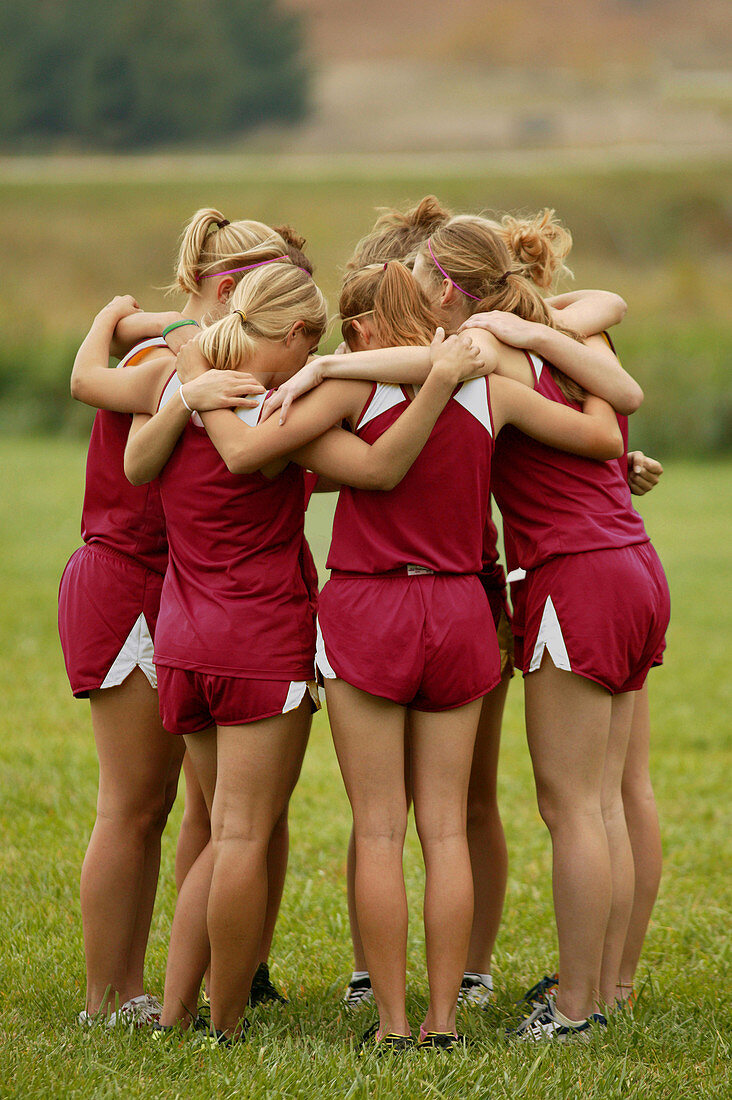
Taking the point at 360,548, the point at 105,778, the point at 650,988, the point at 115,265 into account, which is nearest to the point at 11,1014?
the point at 105,778

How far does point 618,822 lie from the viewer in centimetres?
311

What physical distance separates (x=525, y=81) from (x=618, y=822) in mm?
41693

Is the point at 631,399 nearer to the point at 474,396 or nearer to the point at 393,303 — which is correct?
the point at 474,396

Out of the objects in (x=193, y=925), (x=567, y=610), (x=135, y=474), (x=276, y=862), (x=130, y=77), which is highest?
(x=130, y=77)

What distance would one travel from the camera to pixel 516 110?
130 feet

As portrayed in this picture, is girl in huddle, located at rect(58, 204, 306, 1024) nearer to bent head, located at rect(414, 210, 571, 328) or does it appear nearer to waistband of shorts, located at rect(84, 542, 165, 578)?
waistband of shorts, located at rect(84, 542, 165, 578)

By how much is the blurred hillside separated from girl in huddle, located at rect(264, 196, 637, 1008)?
33893 millimetres

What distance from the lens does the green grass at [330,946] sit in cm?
266

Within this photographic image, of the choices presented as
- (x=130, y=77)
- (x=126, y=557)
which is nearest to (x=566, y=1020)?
(x=126, y=557)

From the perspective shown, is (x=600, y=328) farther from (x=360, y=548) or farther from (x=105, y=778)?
(x=105, y=778)

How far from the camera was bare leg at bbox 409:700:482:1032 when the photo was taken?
281 cm

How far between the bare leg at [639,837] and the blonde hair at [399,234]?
53.2 inches

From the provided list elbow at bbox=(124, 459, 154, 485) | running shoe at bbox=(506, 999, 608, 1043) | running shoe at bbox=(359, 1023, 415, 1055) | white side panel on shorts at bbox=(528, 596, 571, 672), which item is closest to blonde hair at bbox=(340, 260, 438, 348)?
elbow at bbox=(124, 459, 154, 485)

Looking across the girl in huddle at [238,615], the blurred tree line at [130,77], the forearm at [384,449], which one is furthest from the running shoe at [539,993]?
the blurred tree line at [130,77]
